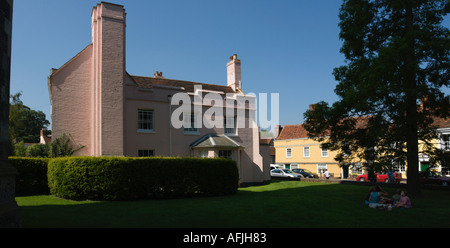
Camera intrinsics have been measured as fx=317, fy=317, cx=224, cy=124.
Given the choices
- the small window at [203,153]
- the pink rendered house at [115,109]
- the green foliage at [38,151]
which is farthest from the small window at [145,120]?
the green foliage at [38,151]

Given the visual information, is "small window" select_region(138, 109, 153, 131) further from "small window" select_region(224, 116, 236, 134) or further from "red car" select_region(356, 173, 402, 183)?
"red car" select_region(356, 173, 402, 183)

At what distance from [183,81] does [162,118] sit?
5.89m

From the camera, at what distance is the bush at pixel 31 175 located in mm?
17250

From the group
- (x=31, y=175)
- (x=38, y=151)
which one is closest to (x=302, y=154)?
(x=38, y=151)

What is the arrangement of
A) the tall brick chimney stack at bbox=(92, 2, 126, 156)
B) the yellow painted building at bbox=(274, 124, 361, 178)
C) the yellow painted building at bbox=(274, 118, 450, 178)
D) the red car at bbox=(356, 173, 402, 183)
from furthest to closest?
the yellow painted building at bbox=(274, 124, 361, 178) → the yellow painted building at bbox=(274, 118, 450, 178) → the red car at bbox=(356, 173, 402, 183) → the tall brick chimney stack at bbox=(92, 2, 126, 156)

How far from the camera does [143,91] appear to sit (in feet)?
74.2

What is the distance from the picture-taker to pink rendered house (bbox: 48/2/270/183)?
20203 mm

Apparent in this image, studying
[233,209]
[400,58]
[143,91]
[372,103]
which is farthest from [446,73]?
[143,91]

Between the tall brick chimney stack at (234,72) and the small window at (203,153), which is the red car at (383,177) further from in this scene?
the small window at (203,153)

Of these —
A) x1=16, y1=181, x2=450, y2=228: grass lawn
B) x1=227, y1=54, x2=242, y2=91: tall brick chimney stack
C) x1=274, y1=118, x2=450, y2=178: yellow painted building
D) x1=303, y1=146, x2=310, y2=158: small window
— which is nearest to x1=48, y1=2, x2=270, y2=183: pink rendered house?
x1=227, y1=54, x2=242, y2=91: tall brick chimney stack

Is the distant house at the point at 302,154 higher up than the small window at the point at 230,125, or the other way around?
the small window at the point at 230,125

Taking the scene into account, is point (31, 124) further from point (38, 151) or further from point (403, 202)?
point (403, 202)

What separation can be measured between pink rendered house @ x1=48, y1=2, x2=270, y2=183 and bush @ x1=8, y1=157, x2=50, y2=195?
8.28ft
